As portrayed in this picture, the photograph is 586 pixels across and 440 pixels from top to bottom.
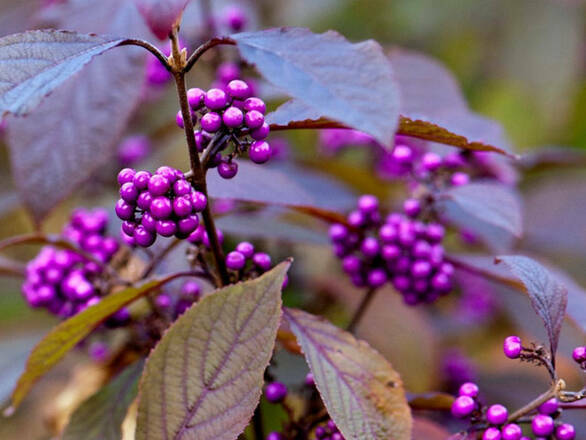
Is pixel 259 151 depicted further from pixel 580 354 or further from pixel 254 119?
pixel 580 354

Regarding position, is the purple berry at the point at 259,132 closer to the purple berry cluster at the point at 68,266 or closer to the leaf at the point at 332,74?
the leaf at the point at 332,74

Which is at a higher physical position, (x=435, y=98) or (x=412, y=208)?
(x=435, y=98)

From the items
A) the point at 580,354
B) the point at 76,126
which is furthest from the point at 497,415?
the point at 76,126

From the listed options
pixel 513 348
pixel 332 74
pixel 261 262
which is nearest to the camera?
pixel 332 74

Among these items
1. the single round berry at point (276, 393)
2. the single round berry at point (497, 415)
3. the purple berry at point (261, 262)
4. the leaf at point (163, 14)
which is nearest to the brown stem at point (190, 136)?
the leaf at point (163, 14)

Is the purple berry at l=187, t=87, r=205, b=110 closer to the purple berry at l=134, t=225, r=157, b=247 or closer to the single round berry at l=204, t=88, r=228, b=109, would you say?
the single round berry at l=204, t=88, r=228, b=109
